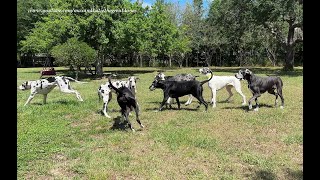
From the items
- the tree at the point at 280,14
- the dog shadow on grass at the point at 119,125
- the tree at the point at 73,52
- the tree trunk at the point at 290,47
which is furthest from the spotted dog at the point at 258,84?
the tree trunk at the point at 290,47

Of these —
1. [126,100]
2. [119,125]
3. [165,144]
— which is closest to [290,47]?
[119,125]

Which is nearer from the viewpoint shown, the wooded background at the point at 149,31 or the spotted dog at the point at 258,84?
the spotted dog at the point at 258,84

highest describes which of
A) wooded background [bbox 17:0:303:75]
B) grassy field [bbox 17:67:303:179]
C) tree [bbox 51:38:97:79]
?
wooded background [bbox 17:0:303:75]

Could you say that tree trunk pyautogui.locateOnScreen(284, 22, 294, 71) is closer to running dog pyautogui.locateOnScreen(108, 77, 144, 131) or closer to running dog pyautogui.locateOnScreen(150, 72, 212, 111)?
running dog pyautogui.locateOnScreen(150, 72, 212, 111)

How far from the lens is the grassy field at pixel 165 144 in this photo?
4711 millimetres

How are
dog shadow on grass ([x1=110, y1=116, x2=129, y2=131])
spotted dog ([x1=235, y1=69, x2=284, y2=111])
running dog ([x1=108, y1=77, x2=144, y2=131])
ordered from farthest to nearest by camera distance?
spotted dog ([x1=235, y1=69, x2=284, y2=111]) → dog shadow on grass ([x1=110, y1=116, x2=129, y2=131]) → running dog ([x1=108, y1=77, x2=144, y2=131])

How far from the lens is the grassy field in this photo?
4.71 metres

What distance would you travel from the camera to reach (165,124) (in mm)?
7805

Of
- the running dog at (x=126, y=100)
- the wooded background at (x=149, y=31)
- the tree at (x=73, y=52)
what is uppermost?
the wooded background at (x=149, y=31)

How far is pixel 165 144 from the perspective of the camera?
6.11 metres

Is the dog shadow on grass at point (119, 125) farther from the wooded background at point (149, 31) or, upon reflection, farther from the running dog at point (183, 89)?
the wooded background at point (149, 31)

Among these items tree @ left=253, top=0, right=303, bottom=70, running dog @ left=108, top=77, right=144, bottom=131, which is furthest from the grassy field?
tree @ left=253, top=0, right=303, bottom=70
